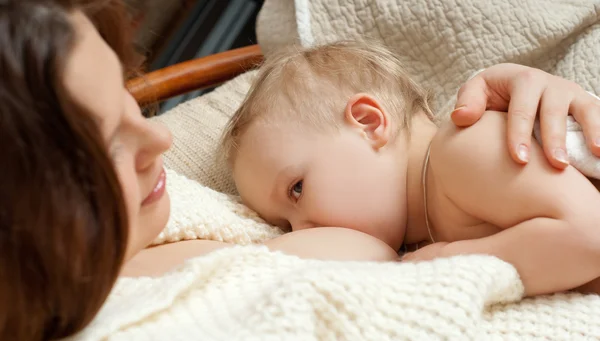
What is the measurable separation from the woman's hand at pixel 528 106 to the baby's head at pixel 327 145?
16cm

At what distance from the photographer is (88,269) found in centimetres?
50

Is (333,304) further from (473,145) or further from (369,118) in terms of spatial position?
(369,118)

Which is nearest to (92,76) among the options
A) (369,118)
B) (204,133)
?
(369,118)

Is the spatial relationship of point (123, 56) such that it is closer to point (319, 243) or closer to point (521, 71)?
point (319, 243)

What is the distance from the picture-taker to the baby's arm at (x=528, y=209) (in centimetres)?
72

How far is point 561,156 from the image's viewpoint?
75 centimetres

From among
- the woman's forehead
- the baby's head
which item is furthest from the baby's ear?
the woman's forehead

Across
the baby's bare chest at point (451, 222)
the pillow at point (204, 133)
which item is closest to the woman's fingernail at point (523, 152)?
the baby's bare chest at point (451, 222)

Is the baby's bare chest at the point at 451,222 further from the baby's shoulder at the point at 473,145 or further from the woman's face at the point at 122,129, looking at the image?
the woman's face at the point at 122,129

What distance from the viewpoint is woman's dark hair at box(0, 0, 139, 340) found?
432mm

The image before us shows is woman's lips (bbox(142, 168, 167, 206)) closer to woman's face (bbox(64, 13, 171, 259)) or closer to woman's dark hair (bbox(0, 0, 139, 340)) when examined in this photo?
woman's face (bbox(64, 13, 171, 259))

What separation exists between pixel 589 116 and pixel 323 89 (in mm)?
413

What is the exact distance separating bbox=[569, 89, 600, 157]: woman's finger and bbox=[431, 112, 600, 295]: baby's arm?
0.18ft

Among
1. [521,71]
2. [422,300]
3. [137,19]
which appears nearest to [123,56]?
[137,19]
